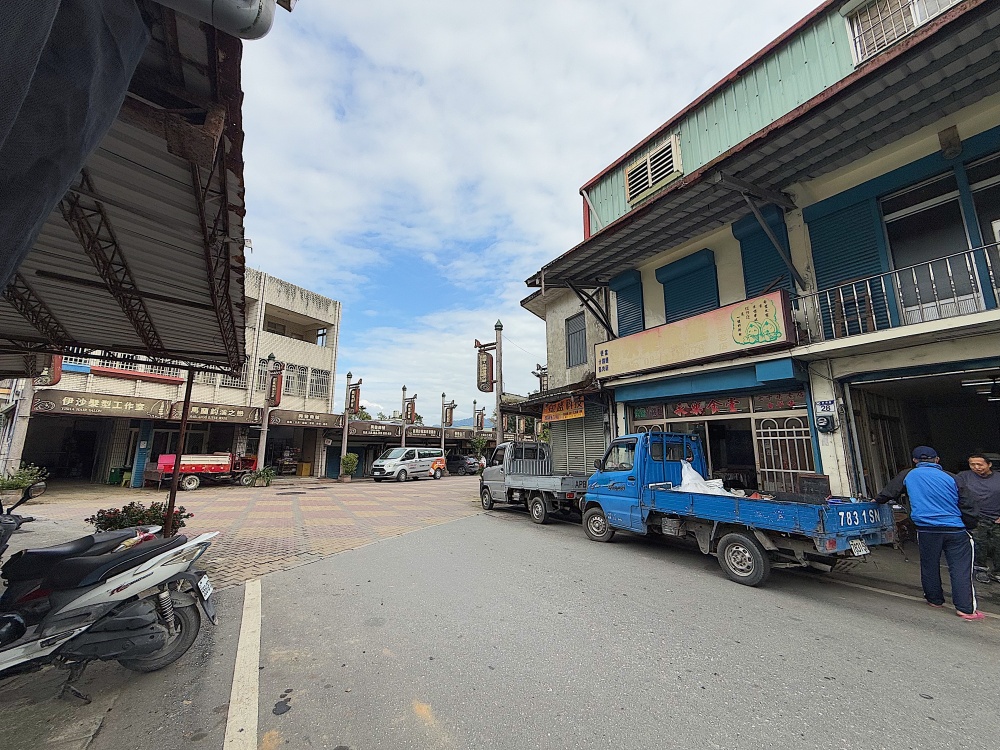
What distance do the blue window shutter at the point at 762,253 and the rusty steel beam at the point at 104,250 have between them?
10.2 meters

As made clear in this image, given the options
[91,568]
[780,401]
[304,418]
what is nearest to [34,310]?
[91,568]

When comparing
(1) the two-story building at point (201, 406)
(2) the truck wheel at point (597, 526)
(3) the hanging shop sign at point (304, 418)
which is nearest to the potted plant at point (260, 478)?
(1) the two-story building at point (201, 406)

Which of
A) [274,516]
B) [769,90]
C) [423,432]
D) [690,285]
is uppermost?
[769,90]

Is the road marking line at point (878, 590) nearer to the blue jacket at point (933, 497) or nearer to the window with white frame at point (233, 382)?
the blue jacket at point (933, 497)

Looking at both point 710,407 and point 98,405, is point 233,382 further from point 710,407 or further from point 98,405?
point 710,407

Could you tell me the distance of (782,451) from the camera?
898cm

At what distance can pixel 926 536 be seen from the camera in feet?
16.8

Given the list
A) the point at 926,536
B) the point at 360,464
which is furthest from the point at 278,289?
the point at 926,536

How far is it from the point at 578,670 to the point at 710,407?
8.20 metres

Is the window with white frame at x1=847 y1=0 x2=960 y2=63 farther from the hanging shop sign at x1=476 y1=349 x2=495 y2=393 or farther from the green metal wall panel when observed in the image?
the hanging shop sign at x1=476 y1=349 x2=495 y2=393

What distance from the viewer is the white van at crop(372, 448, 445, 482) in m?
25.5

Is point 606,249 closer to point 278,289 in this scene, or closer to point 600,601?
point 600,601

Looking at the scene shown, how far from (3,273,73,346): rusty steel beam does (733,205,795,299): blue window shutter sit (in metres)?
11.7

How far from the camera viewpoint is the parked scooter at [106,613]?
315cm
